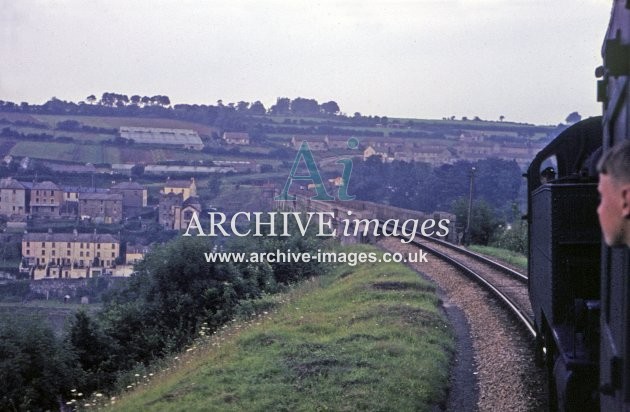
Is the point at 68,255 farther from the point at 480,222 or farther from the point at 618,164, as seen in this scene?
the point at 618,164

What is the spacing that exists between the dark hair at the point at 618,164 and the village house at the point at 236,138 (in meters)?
70.1

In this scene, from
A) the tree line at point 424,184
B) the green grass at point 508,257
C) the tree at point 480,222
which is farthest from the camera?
the tree line at point 424,184

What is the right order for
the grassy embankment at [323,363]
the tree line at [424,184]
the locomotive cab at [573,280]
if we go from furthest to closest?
the tree line at [424,184] → the grassy embankment at [323,363] → the locomotive cab at [573,280]

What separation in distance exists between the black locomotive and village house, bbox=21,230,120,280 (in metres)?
29.1

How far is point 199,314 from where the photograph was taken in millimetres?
23297

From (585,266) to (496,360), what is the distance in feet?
18.2

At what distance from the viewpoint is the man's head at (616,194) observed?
8.86 ft

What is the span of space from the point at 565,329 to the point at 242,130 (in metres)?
71.8

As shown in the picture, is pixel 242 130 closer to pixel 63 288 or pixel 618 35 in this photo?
pixel 63 288

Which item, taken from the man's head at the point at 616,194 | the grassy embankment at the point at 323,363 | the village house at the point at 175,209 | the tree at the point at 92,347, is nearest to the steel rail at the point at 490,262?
the grassy embankment at the point at 323,363

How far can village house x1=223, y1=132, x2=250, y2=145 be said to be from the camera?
239ft

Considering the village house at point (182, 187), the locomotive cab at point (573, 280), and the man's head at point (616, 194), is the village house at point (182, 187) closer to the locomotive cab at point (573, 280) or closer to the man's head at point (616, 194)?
the locomotive cab at point (573, 280)

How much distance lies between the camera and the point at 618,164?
8.89 ft

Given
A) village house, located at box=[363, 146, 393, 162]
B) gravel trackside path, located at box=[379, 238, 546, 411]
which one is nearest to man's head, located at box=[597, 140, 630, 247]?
gravel trackside path, located at box=[379, 238, 546, 411]
